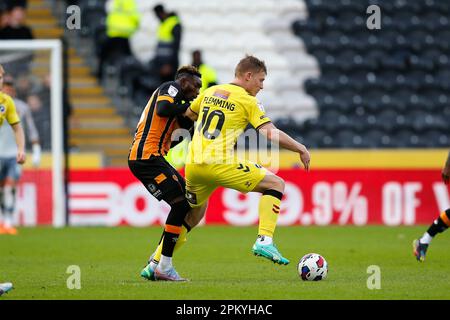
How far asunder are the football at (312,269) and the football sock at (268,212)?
39 cm

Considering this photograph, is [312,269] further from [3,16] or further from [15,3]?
[15,3]

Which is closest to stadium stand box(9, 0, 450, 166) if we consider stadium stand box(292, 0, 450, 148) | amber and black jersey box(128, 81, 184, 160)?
stadium stand box(292, 0, 450, 148)

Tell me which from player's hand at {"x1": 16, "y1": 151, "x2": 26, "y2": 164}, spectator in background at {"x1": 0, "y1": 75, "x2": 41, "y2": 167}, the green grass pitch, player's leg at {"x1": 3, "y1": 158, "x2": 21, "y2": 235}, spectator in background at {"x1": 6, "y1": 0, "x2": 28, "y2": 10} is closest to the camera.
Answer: the green grass pitch

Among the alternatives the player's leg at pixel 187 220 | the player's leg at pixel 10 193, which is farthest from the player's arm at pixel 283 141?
the player's leg at pixel 10 193

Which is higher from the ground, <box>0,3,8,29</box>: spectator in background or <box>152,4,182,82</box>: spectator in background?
<box>0,3,8,29</box>: spectator in background

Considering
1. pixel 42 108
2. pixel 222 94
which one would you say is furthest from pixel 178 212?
pixel 42 108

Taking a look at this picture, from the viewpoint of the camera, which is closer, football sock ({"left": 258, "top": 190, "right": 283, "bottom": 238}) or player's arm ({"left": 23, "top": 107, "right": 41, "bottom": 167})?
football sock ({"left": 258, "top": 190, "right": 283, "bottom": 238})

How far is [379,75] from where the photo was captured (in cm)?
2005

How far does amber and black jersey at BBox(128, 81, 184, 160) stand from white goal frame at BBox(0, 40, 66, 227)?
290 inches

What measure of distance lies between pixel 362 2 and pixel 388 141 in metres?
3.45

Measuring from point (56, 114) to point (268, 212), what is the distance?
8.51 metres

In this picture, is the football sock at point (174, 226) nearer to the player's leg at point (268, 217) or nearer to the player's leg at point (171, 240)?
the player's leg at point (171, 240)

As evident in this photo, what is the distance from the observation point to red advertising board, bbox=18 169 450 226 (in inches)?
648

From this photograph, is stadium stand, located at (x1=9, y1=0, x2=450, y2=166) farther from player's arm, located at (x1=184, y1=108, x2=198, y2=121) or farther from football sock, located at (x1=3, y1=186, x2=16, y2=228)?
player's arm, located at (x1=184, y1=108, x2=198, y2=121)
